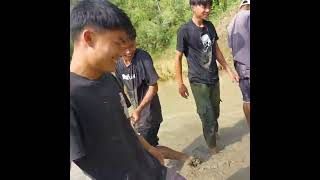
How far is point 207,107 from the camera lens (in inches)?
116

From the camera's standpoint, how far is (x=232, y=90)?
10.0ft

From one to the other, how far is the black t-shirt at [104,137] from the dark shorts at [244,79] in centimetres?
116

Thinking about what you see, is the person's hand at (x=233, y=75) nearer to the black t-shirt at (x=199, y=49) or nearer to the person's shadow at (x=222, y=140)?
the black t-shirt at (x=199, y=49)

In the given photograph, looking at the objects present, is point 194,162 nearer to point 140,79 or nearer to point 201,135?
point 201,135

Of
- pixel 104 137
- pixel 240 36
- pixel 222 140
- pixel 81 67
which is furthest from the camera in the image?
pixel 222 140

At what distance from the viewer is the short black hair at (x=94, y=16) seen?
1.61 m

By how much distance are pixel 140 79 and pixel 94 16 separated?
841 mm

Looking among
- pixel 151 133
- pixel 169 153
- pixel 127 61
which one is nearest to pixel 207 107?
pixel 151 133

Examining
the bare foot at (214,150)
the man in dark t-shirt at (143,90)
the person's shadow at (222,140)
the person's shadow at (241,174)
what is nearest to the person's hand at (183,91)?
the man in dark t-shirt at (143,90)

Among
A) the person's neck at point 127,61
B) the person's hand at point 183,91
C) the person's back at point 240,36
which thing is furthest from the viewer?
the person's hand at point 183,91

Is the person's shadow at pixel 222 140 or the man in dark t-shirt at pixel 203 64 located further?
the person's shadow at pixel 222 140
